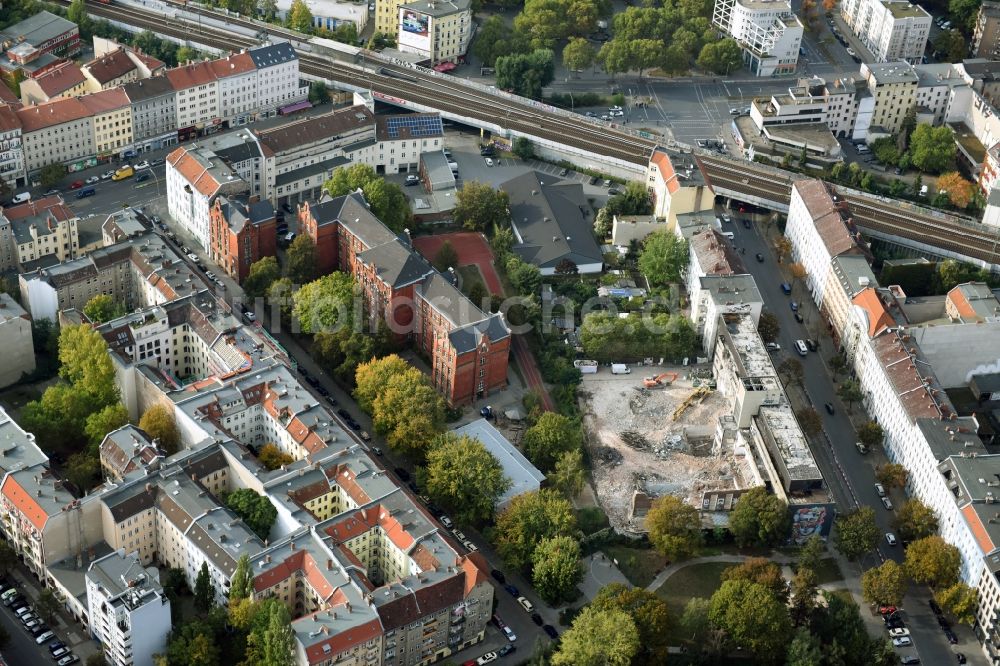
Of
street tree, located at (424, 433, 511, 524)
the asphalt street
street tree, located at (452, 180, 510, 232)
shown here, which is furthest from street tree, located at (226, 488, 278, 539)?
street tree, located at (452, 180, 510, 232)

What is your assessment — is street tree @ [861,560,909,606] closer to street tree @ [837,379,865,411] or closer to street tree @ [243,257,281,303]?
street tree @ [837,379,865,411]

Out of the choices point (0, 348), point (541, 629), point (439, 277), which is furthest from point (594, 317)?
point (0, 348)

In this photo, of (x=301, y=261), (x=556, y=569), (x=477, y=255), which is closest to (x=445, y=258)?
(x=477, y=255)

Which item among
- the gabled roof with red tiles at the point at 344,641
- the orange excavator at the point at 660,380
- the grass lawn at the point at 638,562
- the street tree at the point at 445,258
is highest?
the street tree at the point at 445,258

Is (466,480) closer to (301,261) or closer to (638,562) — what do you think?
(638,562)

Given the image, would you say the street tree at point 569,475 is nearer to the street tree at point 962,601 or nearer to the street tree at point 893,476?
the street tree at point 893,476

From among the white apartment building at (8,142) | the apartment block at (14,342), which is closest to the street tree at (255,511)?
the apartment block at (14,342)
